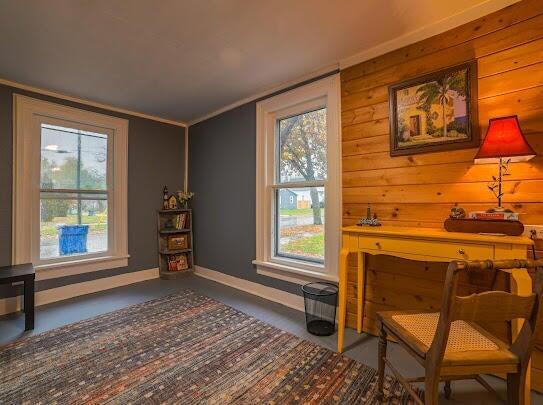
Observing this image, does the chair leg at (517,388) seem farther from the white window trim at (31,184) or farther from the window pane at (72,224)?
the window pane at (72,224)

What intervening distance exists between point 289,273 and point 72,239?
2555 millimetres

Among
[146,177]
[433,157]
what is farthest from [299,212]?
[146,177]

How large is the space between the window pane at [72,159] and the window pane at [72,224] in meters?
0.15

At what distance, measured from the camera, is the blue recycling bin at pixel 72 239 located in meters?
3.02

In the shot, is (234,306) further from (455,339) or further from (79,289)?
(455,339)

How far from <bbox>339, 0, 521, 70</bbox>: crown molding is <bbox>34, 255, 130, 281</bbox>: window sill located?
3.34m

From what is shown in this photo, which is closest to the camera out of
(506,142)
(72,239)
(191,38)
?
(506,142)

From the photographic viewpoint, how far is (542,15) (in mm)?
1479

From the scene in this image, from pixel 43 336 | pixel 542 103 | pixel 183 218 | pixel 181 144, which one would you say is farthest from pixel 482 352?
pixel 181 144

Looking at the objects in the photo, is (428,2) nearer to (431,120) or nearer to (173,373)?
(431,120)

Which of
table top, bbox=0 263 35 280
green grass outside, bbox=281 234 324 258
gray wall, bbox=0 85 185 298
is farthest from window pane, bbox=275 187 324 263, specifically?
table top, bbox=0 263 35 280

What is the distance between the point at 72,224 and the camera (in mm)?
3102

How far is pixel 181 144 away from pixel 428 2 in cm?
335

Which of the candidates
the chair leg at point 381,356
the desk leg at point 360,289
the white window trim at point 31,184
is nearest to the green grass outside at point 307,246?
the desk leg at point 360,289
